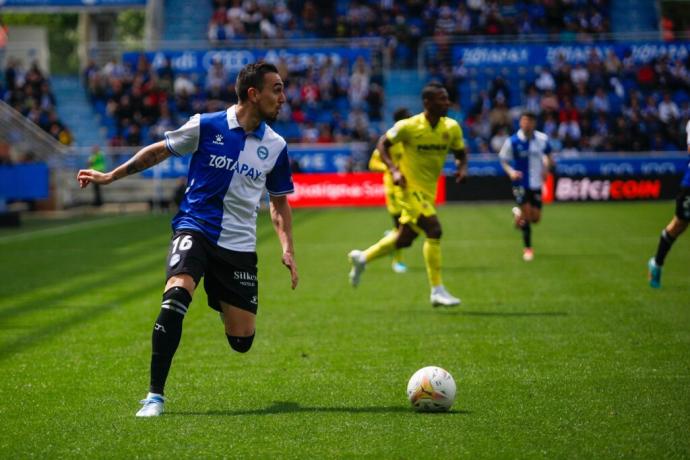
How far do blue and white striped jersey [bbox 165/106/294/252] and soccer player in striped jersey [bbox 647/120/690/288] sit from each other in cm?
632

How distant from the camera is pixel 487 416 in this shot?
6.56 metres

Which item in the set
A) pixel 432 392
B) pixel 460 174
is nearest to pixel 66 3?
pixel 460 174

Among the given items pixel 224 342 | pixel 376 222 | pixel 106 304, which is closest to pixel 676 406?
pixel 224 342

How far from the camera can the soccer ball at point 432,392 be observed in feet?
22.1

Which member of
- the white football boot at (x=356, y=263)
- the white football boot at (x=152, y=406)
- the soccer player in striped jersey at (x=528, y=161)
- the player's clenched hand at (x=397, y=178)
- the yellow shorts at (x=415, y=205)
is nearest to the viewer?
the white football boot at (x=152, y=406)

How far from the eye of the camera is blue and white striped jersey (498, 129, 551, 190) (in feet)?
59.2

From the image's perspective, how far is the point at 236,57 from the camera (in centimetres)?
3969

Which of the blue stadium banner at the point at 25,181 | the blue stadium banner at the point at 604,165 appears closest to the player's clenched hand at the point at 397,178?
the blue stadium banner at the point at 25,181

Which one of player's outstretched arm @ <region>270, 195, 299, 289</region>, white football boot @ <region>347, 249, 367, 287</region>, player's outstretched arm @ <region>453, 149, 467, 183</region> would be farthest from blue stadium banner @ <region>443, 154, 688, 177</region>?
player's outstretched arm @ <region>270, 195, 299, 289</region>

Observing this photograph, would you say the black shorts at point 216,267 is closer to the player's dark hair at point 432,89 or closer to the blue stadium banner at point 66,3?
the player's dark hair at point 432,89

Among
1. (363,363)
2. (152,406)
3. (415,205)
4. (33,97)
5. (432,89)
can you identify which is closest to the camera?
(152,406)

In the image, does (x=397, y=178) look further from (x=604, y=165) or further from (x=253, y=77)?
(x=604, y=165)

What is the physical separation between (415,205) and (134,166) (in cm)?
539

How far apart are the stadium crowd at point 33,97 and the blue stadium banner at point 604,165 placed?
13.9 m
